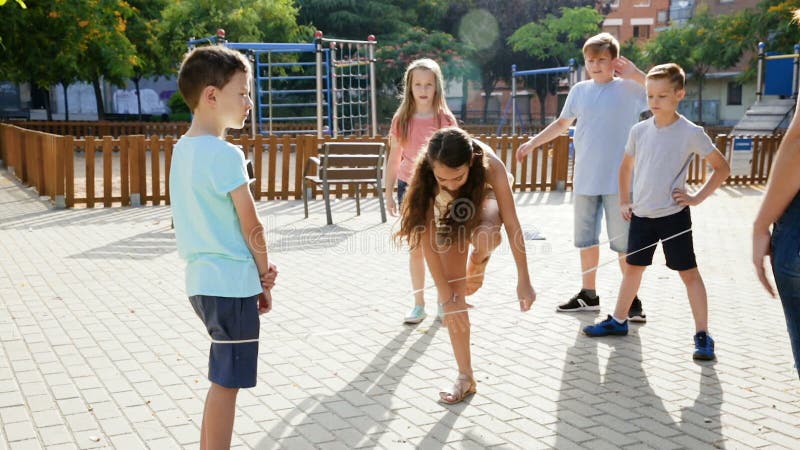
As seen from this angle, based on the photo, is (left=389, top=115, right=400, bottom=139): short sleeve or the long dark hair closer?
the long dark hair

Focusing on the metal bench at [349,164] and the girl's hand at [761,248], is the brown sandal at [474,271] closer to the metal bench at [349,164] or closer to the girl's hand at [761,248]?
the girl's hand at [761,248]

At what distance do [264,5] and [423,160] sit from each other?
27.2 metres

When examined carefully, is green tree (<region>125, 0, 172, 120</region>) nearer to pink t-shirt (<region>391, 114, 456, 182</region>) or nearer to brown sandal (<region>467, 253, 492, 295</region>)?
pink t-shirt (<region>391, 114, 456, 182</region>)

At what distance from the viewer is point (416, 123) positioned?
5.80m

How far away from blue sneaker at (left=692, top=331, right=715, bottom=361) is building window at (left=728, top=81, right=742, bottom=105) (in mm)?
45798

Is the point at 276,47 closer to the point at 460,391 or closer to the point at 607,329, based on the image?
the point at 607,329

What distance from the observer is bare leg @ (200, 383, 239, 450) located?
10.1ft

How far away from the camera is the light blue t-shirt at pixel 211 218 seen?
2869 mm

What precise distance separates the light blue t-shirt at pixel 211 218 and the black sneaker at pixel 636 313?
3743mm

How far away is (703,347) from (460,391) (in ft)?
5.68

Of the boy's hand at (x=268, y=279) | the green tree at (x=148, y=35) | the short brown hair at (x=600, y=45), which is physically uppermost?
the green tree at (x=148, y=35)

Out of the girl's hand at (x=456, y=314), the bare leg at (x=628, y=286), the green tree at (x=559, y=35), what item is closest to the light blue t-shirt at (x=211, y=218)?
the girl's hand at (x=456, y=314)

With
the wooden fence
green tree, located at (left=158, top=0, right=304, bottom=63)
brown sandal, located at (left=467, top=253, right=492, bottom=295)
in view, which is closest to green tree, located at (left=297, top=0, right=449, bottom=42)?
green tree, located at (left=158, top=0, right=304, bottom=63)

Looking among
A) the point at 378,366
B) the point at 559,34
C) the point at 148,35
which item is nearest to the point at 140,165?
the point at 378,366
